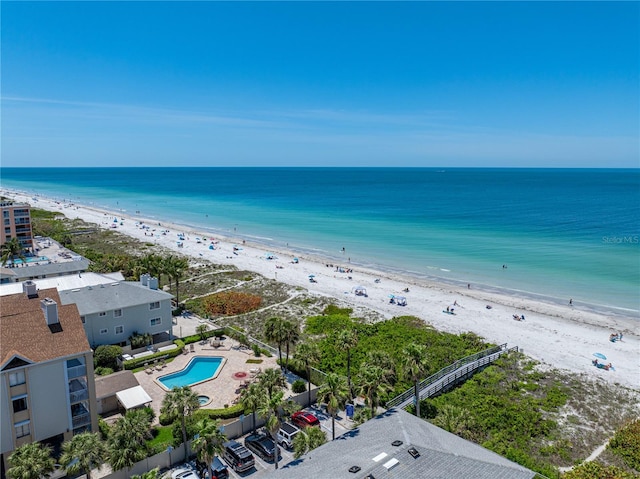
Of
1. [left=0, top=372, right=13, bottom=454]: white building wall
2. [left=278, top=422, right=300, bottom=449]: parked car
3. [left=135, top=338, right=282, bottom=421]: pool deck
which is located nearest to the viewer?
[left=0, top=372, right=13, bottom=454]: white building wall

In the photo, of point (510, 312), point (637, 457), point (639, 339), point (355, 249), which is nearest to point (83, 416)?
point (637, 457)

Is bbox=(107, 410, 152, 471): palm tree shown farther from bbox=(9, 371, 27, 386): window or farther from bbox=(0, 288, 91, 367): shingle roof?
bbox=(9, 371, 27, 386): window

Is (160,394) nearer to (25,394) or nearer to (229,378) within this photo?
(229,378)

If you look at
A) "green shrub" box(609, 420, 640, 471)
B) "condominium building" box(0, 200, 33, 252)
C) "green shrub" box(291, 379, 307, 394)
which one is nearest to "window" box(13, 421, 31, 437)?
"green shrub" box(291, 379, 307, 394)

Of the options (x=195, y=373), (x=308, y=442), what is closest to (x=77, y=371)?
(x=195, y=373)

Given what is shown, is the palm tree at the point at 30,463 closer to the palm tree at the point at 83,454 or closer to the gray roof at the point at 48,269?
the palm tree at the point at 83,454

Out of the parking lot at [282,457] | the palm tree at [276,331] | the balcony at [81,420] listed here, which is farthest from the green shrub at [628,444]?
the balcony at [81,420]
